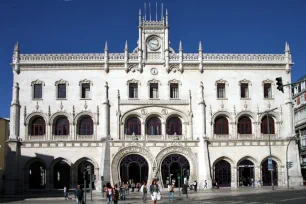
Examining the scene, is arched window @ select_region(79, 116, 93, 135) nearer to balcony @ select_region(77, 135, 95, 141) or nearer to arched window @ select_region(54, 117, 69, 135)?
balcony @ select_region(77, 135, 95, 141)

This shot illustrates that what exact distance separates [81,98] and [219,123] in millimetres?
17318

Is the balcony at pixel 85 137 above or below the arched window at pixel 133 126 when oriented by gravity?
below

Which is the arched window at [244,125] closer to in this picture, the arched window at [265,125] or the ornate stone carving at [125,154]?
the arched window at [265,125]

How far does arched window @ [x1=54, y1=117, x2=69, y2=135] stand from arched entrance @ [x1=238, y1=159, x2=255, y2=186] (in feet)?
70.8

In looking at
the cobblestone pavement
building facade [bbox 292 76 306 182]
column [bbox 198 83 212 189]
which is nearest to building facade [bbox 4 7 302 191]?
column [bbox 198 83 212 189]

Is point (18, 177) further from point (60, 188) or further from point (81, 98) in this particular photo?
point (81, 98)

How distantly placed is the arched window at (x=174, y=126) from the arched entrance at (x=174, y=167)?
2.87 metres

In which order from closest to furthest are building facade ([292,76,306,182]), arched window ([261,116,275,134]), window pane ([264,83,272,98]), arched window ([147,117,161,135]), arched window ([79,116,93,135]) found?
arched window ([79,116,93,135]) < arched window ([147,117,161,135]) < arched window ([261,116,275,134]) < window pane ([264,83,272,98]) < building facade ([292,76,306,182])

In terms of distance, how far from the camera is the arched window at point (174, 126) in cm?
5675

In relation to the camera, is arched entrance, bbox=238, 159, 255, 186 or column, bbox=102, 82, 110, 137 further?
arched entrance, bbox=238, 159, 255, 186

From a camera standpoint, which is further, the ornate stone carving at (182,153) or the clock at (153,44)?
the clock at (153,44)

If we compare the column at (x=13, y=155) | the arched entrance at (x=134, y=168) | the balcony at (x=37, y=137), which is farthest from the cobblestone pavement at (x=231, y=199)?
the balcony at (x=37, y=137)

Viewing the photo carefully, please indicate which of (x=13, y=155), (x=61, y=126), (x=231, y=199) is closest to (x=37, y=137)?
(x=61, y=126)

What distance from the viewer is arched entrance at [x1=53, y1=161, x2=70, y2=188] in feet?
182
